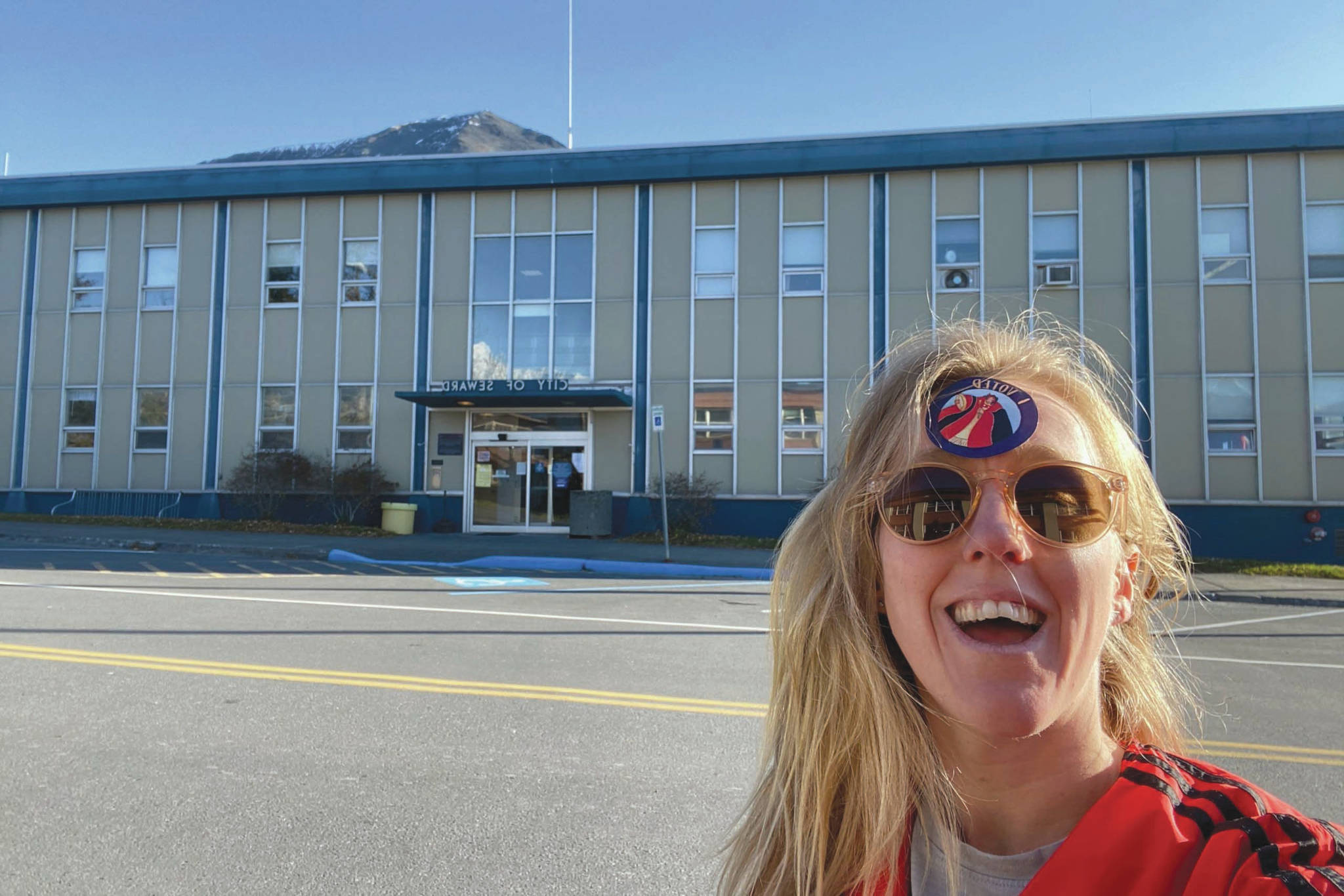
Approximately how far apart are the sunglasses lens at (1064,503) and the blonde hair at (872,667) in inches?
4.6

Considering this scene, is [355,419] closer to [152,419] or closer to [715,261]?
[152,419]

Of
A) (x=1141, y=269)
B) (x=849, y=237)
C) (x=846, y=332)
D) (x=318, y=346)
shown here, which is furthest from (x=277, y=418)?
(x=1141, y=269)

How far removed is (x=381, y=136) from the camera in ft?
630

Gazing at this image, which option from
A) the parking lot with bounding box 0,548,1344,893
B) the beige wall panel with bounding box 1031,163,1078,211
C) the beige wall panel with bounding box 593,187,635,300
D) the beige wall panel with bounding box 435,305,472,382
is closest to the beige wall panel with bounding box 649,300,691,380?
the beige wall panel with bounding box 593,187,635,300

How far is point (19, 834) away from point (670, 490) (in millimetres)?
16061

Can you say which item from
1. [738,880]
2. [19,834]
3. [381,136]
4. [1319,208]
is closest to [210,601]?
[19,834]

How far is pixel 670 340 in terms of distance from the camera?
20.7 meters

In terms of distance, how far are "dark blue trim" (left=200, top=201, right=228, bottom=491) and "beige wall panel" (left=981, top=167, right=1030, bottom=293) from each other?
1964cm

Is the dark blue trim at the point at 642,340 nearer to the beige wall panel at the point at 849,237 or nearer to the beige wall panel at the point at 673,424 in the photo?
the beige wall panel at the point at 673,424

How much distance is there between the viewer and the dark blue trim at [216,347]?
21891 mm

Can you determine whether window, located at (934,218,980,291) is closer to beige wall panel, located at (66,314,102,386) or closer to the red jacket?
the red jacket

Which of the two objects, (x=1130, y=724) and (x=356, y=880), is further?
(x=356, y=880)

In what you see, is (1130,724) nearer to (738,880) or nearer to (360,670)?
(738,880)

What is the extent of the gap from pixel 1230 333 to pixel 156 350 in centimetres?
2678
